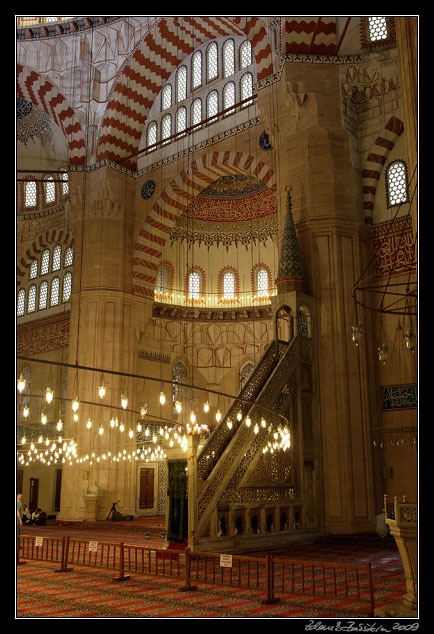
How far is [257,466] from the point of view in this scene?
9242 mm

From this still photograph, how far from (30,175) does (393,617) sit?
678 inches

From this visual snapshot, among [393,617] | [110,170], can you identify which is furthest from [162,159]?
[393,617]

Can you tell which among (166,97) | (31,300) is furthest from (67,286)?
(166,97)

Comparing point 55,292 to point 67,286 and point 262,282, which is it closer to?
point 67,286

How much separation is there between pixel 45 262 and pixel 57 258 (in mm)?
617

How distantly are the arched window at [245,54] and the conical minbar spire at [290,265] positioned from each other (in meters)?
6.47

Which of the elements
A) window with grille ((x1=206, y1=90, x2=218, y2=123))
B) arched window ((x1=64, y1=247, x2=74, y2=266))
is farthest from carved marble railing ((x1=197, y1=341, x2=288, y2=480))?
arched window ((x1=64, y1=247, x2=74, y2=266))

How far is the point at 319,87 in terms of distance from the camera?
11.0 metres

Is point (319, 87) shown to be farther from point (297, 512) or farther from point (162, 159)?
point (297, 512)

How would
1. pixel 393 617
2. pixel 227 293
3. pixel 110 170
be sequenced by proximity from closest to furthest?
pixel 393 617, pixel 110 170, pixel 227 293

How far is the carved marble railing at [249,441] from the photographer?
835 centimetres

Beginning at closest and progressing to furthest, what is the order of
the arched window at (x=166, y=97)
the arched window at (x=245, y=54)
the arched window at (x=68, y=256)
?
the arched window at (x=245, y=54) < the arched window at (x=166, y=97) < the arched window at (x=68, y=256)

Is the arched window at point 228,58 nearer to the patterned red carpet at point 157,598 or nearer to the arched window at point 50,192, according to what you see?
the arched window at point 50,192

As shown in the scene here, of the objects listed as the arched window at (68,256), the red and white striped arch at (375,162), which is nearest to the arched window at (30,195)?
the arched window at (68,256)
